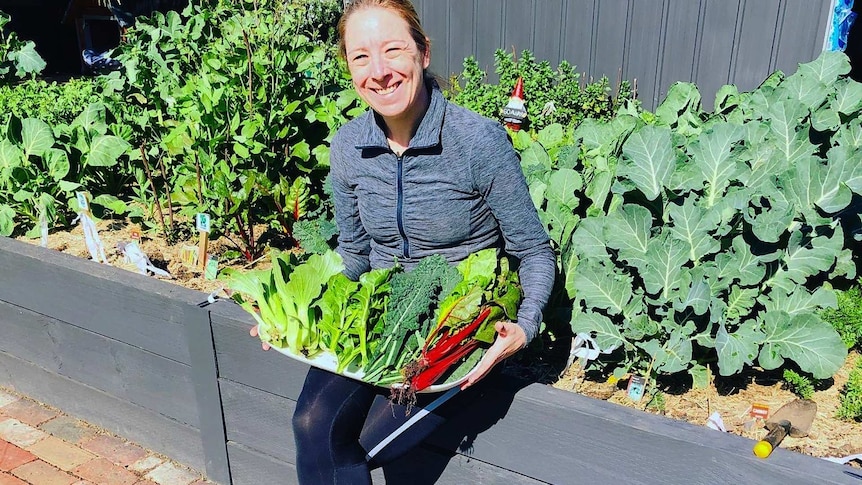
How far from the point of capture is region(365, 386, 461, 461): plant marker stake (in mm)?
1937

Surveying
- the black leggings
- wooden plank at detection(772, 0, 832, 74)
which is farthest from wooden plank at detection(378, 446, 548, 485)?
wooden plank at detection(772, 0, 832, 74)

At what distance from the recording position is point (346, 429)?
199 centimetres

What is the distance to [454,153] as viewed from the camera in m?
1.98

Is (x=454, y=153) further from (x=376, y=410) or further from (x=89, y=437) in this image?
(x=89, y=437)

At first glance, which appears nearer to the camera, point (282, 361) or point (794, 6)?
point (282, 361)

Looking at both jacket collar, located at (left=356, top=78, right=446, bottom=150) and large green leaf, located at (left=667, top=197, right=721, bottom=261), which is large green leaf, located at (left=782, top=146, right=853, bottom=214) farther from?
jacket collar, located at (left=356, top=78, right=446, bottom=150)

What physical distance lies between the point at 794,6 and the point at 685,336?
13.6 ft

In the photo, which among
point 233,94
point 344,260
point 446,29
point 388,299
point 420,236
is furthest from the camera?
point 446,29

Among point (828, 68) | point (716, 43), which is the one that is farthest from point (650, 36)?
point (828, 68)

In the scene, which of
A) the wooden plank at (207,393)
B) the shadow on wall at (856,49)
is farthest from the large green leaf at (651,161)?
the shadow on wall at (856,49)

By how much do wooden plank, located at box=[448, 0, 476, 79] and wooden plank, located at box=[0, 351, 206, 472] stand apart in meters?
4.58

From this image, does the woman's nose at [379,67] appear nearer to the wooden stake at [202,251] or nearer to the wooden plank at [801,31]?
the wooden stake at [202,251]

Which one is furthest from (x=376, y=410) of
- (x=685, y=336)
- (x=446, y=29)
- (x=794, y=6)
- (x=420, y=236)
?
(x=446, y=29)

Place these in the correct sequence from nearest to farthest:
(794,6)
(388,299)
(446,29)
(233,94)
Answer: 1. (388,299)
2. (233,94)
3. (794,6)
4. (446,29)
